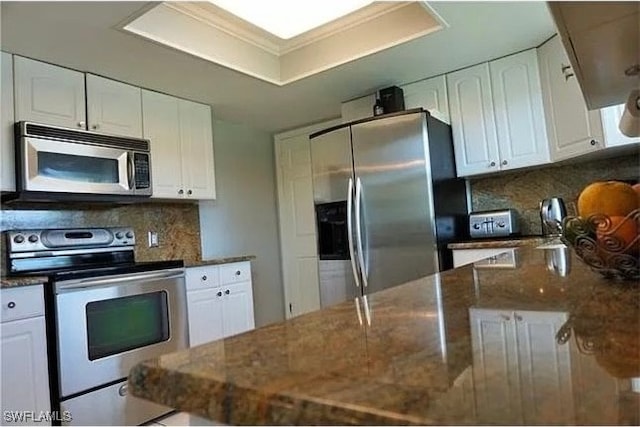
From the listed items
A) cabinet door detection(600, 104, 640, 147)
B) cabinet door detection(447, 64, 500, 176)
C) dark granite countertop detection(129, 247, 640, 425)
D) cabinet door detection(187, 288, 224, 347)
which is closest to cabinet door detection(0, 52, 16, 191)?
cabinet door detection(187, 288, 224, 347)

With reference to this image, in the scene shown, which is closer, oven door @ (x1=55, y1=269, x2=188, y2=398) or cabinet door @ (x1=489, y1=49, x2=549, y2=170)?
oven door @ (x1=55, y1=269, x2=188, y2=398)

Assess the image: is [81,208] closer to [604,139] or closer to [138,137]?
[138,137]

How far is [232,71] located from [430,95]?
57.0 inches

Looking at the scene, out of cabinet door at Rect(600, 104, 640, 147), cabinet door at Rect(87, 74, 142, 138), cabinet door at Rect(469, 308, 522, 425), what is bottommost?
cabinet door at Rect(469, 308, 522, 425)

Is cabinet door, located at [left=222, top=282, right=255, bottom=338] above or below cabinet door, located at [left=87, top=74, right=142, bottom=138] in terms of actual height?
below

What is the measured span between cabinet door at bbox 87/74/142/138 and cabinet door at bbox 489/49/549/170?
7.98 feet

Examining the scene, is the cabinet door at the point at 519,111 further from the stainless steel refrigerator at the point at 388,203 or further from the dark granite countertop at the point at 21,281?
the dark granite countertop at the point at 21,281

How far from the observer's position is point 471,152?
3.10m

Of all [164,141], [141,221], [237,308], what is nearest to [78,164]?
[164,141]

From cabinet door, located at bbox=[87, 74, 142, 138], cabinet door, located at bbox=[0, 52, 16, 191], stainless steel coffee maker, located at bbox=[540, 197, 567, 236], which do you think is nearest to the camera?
cabinet door, located at bbox=[0, 52, 16, 191]

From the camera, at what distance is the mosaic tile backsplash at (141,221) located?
267 centimetres

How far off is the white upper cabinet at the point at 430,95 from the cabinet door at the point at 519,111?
0.34m

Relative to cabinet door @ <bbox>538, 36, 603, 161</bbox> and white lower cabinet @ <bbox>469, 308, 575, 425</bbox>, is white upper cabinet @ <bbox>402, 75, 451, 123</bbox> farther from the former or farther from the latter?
white lower cabinet @ <bbox>469, 308, 575, 425</bbox>

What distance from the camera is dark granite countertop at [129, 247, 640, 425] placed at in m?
0.31
